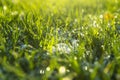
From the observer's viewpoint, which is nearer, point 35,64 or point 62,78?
point 62,78

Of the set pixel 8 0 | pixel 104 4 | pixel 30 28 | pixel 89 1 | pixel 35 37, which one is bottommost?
pixel 35 37

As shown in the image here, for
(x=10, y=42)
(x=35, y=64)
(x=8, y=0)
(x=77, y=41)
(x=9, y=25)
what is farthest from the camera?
(x=8, y=0)

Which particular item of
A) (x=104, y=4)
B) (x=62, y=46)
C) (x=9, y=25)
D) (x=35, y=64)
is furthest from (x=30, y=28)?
(x=104, y=4)

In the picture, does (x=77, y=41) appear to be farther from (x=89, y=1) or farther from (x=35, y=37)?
(x=89, y=1)

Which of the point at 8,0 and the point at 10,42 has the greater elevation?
the point at 8,0

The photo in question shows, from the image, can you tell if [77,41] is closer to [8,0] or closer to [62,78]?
[62,78]

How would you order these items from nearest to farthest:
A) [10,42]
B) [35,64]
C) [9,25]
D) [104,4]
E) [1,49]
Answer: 1. [35,64]
2. [1,49]
3. [10,42]
4. [9,25]
5. [104,4]

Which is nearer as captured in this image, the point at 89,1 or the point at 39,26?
the point at 39,26

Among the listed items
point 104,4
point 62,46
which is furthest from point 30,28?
point 104,4

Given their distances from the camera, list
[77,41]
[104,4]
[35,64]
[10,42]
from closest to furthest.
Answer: [35,64], [10,42], [77,41], [104,4]
